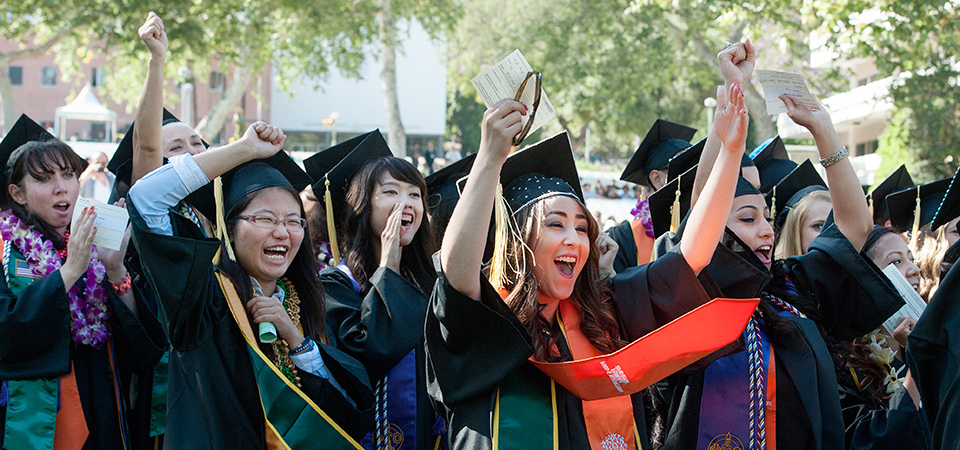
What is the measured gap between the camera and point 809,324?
332 centimetres

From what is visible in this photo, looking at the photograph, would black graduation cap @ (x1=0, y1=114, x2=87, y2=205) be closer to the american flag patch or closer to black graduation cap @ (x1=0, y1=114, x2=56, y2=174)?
black graduation cap @ (x1=0, y1=114, x2=56, y2=174)

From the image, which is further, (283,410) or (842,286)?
(842,286)

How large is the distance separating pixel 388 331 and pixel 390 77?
21.2 m

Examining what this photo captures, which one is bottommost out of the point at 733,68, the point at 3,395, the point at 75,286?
the point at 3,395

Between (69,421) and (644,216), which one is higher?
(644,216)

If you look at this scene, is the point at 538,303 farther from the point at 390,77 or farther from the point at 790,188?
the point at 390,77

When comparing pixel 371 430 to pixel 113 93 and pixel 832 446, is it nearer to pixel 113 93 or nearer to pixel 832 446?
pixel 832 446

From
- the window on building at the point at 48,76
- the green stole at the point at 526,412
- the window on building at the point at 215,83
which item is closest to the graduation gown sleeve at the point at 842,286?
the green stole at the point at 526,412

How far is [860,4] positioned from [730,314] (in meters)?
9.86

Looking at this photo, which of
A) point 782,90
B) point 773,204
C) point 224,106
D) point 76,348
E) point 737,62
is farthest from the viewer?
point 224,106

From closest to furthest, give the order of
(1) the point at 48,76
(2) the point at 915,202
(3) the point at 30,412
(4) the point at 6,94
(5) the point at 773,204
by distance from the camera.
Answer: (3) the point at 30,412 → (5) the point at 773,204 → (2) the point at 915,202 → (4) the point at 6,94 → (1) the point at 48,76

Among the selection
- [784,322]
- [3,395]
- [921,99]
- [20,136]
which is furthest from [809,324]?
[921,99]

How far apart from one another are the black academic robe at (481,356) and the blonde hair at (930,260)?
85.6 inches

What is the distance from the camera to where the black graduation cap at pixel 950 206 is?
3287 mm
